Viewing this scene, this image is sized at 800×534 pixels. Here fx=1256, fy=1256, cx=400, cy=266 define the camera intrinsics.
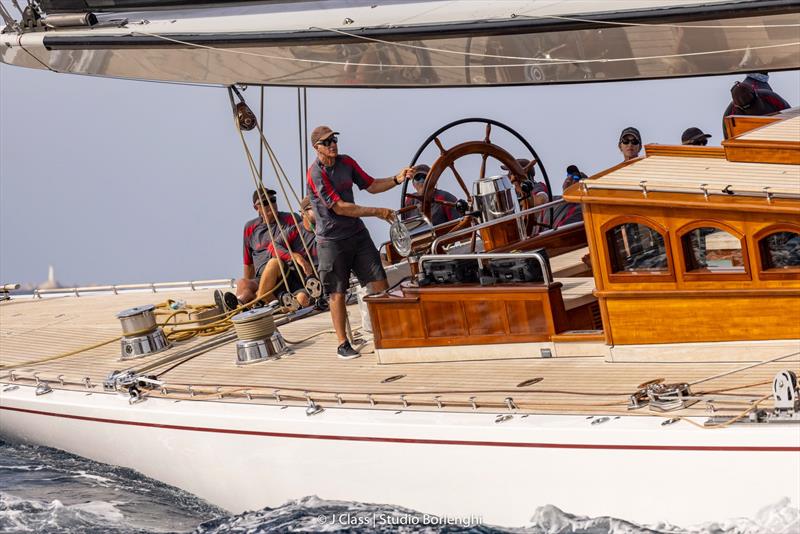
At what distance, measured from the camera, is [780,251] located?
21.0 feet

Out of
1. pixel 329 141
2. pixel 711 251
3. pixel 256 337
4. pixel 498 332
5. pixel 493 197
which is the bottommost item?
pixel 498 332

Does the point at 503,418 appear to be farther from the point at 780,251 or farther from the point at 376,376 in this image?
the point at 780,251

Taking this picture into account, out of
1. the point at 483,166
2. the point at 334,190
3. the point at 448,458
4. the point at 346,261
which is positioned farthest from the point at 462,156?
the point at 448,458

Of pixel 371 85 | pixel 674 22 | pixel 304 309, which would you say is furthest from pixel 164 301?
pixel 674 22

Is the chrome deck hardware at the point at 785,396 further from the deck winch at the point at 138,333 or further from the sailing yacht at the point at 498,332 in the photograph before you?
the deck winch at the point at 138,333

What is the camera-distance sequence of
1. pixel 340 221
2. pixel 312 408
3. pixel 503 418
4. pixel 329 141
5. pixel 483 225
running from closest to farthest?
pixel 503 418, pixel 312 408, pixel 483 225, pixel 329 141, pixel 340 221

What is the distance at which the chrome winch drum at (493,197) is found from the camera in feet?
27.7

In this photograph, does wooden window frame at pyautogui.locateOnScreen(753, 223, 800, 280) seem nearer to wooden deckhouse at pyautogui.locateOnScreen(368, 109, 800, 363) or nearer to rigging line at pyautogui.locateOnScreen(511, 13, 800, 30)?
wooden deckhouse at pyautogui.locateOnScreen(368, 109, 800, 363)

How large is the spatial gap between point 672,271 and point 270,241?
473cm

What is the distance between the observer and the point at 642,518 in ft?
19.9

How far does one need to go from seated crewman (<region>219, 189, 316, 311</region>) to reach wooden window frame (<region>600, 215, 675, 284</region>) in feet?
11.5

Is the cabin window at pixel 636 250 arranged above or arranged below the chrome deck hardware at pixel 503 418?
above

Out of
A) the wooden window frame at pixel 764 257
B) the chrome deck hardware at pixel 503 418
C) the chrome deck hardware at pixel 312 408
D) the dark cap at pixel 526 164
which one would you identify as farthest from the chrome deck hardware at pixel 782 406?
the dark cap at pixel 526 164

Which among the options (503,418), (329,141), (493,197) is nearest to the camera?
(503,418)
